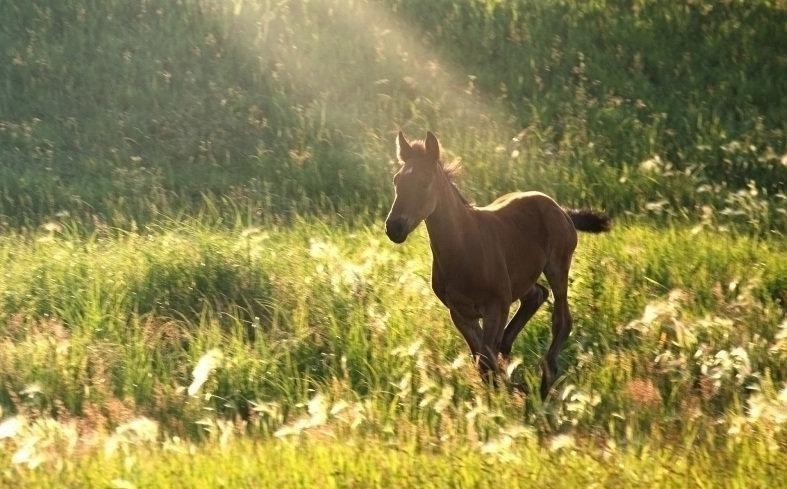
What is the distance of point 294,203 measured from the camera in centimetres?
1245

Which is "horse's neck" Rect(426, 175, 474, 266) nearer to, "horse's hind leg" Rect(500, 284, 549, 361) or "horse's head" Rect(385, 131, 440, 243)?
"horse's head" Rect(385, 131, 440, 243)

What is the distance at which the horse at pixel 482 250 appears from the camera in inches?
270

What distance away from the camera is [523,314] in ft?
27.1

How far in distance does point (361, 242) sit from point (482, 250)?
3.49 m

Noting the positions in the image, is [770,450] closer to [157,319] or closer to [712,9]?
[157,319]

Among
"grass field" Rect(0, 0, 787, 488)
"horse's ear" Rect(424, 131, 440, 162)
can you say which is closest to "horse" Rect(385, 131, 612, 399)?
"horse's ear" Rect(424, 131, 440, 162)

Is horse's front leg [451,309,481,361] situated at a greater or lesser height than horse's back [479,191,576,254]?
lesser

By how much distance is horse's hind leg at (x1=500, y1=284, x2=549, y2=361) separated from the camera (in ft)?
26.2

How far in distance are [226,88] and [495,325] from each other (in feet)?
38.1

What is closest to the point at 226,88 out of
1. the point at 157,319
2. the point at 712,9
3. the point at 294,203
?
the point at 294,203

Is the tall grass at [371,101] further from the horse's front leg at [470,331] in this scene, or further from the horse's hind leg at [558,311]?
the horse's front leg at [470,331]

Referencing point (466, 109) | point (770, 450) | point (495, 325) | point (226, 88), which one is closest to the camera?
point (770, 450)

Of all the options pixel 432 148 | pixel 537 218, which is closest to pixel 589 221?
pixel 537 218

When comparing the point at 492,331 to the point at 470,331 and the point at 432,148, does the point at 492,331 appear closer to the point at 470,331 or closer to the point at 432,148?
the point at 470,331
